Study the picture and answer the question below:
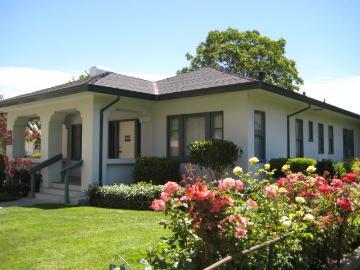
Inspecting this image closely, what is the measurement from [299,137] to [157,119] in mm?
5664

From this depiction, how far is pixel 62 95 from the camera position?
11.9m

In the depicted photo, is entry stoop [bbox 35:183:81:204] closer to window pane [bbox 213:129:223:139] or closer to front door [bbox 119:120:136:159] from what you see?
front door [bbox 119:120:136:159]

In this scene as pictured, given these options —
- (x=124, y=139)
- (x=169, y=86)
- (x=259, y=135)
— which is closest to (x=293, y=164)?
(x=259, y=135)

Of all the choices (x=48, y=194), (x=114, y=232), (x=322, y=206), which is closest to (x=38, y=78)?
(x=48, y=194)

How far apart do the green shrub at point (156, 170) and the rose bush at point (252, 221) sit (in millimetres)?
6653

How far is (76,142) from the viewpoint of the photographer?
16422 millimetres

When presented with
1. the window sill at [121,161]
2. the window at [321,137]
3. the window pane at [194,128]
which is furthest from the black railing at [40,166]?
the window at [321,137]

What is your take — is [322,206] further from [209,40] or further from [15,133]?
[209,40]

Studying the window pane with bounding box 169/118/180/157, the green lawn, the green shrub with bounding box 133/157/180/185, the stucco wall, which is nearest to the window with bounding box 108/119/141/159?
the stucco wall

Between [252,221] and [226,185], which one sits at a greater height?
[226,185]

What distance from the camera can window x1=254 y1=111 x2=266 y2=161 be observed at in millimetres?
11953

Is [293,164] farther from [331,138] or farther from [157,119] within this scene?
[331,138]

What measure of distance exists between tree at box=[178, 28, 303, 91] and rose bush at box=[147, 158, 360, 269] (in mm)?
29511

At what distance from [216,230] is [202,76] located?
10849 mm
